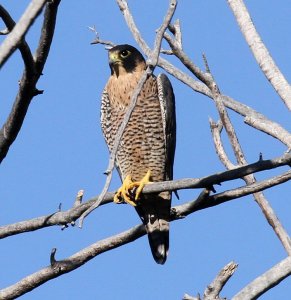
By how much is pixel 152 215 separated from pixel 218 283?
8.98 ft

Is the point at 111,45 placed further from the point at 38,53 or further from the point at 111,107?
the point at 38,53

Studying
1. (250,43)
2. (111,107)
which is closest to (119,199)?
(111,107)

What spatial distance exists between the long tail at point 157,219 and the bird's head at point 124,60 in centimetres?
108

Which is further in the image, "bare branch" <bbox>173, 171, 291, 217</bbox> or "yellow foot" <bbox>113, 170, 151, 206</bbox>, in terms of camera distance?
"yellow foot" <bbox>113, 170, 151, 206</bbox>

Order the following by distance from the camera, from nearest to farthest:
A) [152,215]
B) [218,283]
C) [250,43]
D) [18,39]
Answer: [18,39]
[218,283]
[250,43]
[152,215]

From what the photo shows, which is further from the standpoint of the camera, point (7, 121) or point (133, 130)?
point (133, 130)

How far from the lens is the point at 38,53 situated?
3918 millimetres

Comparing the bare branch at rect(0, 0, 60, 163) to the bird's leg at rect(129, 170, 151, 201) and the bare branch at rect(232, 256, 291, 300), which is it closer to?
the bare branch at rect(232, 256, 291, 300)

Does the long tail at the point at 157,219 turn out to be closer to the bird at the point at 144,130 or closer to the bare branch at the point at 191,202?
the bird at the point at 144,130

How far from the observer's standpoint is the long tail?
6.00m

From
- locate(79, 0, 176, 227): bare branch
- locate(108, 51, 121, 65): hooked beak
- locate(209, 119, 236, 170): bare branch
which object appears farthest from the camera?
locate(108, 51, 121, 65): hooked beak

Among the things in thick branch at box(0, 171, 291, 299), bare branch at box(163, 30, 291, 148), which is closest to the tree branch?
bare branch at box(163, 30, 291, 148)

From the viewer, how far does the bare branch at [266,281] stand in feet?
10.2

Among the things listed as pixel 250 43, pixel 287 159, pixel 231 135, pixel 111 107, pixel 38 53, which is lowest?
pixel 287 159
